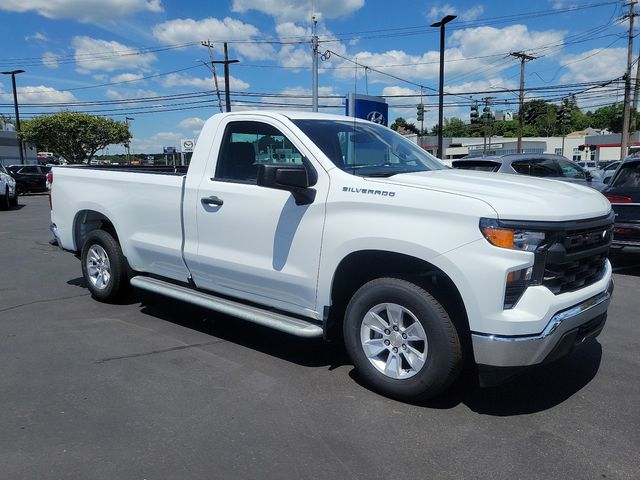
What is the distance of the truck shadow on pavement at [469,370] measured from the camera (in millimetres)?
3873

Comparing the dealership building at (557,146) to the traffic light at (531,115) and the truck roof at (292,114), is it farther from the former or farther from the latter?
the truck roof at (292,114)

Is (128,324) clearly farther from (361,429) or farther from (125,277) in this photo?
(361,429)

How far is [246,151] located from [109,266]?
2.35 metres

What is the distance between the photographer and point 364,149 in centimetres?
461

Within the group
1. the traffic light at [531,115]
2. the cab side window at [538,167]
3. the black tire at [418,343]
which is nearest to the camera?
the black tire at [418,343]

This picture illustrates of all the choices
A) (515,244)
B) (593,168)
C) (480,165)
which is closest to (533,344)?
(515,244)

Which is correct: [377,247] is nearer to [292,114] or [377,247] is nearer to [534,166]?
[292,114]

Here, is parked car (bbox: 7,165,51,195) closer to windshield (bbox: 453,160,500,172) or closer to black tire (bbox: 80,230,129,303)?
windshield (bbox: 453,160,500,172)

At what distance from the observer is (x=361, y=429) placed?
3.48m

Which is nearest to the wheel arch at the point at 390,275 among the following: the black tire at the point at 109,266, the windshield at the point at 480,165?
the black tire at the point at 109,266

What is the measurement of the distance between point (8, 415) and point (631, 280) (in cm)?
775

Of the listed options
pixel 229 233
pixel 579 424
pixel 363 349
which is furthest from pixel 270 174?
pixel 579 424

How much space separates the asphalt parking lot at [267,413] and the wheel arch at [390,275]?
0.54 metres

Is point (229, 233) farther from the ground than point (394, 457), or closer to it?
farther from the ground
